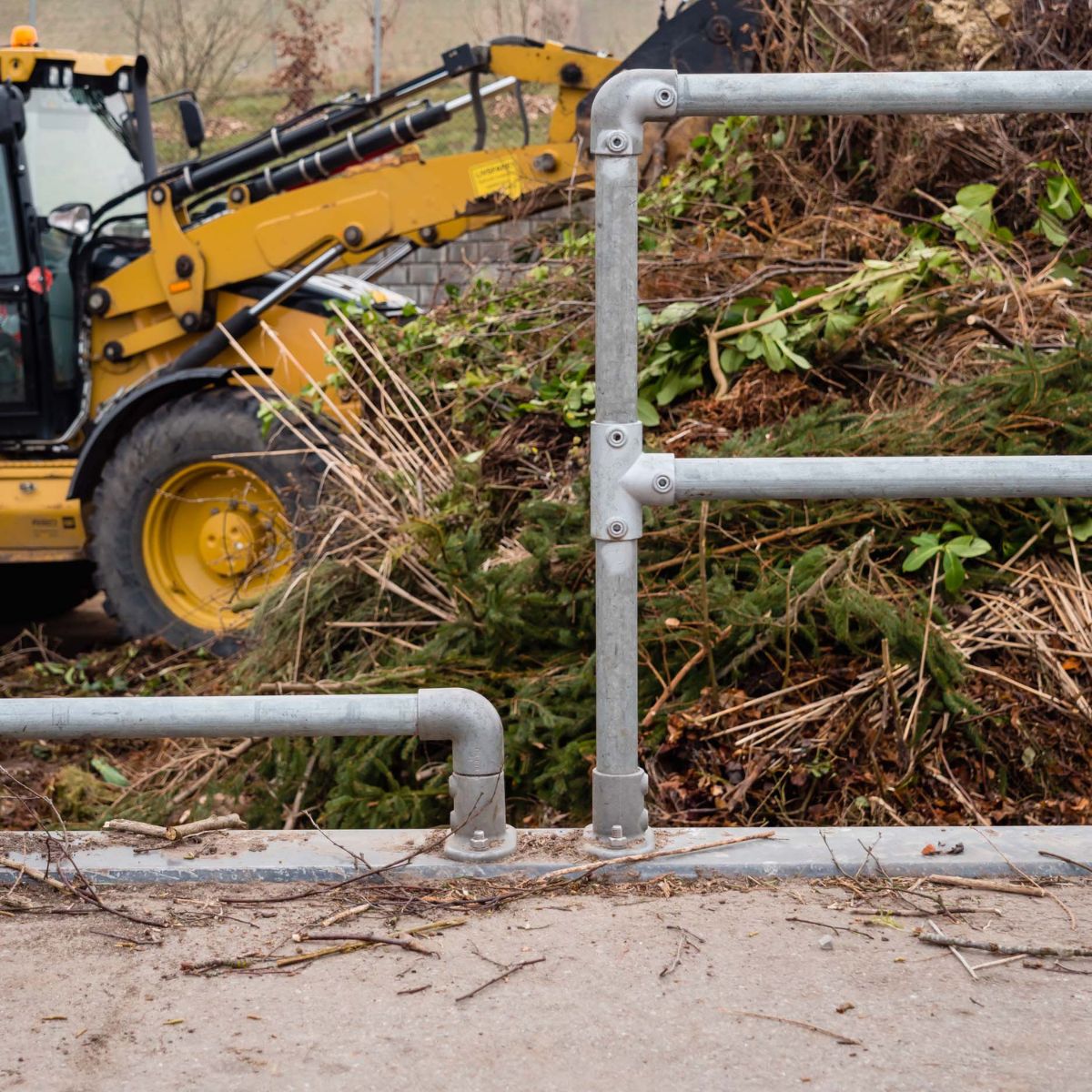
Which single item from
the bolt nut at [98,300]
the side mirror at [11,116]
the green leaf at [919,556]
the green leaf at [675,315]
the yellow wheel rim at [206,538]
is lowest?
the yellow wheel rim at [206,538]

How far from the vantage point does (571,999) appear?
5.61 feet

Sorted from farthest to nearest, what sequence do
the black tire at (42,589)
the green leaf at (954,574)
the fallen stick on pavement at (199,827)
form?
the black tire at (42,589), the green leaf at (954,574), the fallen stick on pavement at (199,827)

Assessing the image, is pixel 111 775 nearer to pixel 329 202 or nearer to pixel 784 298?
pixel 784 298

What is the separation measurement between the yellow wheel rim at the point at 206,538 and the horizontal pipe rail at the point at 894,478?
4714 mm

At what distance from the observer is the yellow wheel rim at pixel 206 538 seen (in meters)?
6.67

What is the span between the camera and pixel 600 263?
200cm

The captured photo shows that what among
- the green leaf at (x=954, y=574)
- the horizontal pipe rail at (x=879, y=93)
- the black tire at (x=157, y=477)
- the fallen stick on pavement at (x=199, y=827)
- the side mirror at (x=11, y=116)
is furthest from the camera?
the side mirror at (x=11, y=116)

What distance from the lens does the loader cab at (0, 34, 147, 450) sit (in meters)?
7.07

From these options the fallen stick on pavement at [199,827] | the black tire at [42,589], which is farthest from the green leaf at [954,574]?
the black tire at [42,589]

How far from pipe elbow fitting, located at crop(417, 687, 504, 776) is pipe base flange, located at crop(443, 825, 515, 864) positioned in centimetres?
10

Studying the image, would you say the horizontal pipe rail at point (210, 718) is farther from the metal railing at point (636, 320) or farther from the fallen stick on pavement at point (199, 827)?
the metal railing at point (636, 320)

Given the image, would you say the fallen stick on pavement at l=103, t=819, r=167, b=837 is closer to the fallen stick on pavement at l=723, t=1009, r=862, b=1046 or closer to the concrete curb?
the concrete curb

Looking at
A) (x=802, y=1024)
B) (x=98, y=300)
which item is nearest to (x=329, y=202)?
(x=98, y=300)

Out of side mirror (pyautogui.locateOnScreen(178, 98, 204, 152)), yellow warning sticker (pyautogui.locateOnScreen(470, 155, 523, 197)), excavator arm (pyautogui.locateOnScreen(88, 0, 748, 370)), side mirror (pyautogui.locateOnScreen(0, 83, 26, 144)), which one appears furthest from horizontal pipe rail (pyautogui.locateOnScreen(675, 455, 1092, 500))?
side mirror (pyautogui.locateOnScreen(178, 98, 204, 152))
